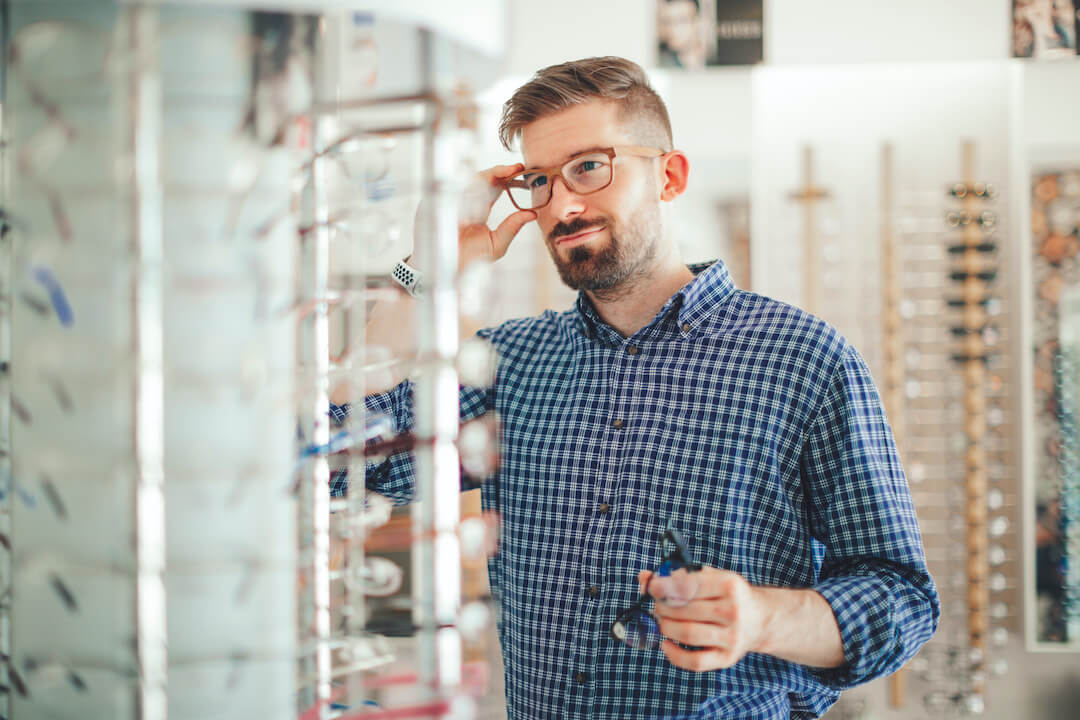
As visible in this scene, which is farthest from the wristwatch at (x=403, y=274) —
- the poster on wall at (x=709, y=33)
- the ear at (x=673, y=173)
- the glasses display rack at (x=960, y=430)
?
the glasses display rack at (x=960, y=430)

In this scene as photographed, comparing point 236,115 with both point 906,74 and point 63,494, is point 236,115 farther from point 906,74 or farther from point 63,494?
point 906,74

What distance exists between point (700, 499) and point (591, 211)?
46cm

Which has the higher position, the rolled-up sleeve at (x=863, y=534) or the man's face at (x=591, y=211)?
the man's face at (x=591, y=211)

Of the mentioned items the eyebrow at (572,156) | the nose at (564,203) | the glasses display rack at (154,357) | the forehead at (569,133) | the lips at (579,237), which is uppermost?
the forehead at (569,133)

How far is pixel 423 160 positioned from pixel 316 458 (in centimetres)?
17

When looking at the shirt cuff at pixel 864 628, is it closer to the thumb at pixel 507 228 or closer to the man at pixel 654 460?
the man at pixel 654 460

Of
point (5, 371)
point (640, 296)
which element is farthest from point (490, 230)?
point (5, 371)

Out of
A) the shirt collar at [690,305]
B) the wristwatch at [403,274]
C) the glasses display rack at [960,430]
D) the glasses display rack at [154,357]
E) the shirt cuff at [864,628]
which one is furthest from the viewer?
the glasses display rack at [960,430]

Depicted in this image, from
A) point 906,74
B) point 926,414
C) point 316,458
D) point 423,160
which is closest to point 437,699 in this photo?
point 316,458

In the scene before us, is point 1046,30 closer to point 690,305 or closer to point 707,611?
point 690,305

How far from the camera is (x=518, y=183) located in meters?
1.30

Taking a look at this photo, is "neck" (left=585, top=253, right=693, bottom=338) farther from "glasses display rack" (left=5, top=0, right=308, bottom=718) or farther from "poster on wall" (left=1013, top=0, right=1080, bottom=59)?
"poster on wall" (left=1013, top=0, right=1080, bottom=59)

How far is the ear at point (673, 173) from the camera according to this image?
1.46m

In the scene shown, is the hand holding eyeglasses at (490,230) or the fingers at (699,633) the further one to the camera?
the hand holding eyeglasses at (490,230)
